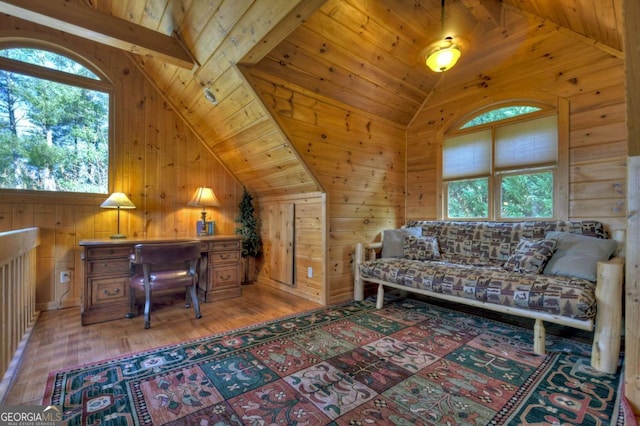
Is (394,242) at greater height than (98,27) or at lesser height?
lesser

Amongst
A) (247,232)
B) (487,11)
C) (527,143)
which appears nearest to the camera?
(487,11)

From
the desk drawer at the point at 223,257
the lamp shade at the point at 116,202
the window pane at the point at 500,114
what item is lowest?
the desk drawer at the point at 223,257

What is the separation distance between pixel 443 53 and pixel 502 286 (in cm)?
188

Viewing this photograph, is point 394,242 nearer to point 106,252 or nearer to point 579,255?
point 579,255

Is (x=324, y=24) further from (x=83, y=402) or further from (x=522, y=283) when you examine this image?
(x=83, y=402)

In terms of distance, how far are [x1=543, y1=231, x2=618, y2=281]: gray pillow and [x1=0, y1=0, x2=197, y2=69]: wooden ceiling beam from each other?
11.9ft

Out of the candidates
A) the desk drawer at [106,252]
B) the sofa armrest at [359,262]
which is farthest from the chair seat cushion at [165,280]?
the sofa armrest at [359,262]

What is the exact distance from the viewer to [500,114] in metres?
3.18

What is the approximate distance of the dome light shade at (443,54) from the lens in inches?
88.4

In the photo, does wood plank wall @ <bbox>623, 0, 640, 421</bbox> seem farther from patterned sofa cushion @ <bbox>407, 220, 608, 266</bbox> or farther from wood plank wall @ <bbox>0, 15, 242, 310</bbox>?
wood plank wall @ <bbox>0, 15, 242, 310</bbox>

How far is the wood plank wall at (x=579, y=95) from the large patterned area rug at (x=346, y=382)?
1351mm

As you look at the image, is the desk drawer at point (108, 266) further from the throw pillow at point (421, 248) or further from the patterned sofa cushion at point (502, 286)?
the throw pillow at point (421, 248)

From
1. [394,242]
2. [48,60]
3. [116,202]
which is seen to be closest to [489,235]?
[394,242]

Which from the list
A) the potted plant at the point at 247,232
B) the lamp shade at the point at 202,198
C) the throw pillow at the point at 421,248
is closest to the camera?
the throw pillow at the point at 421,248
